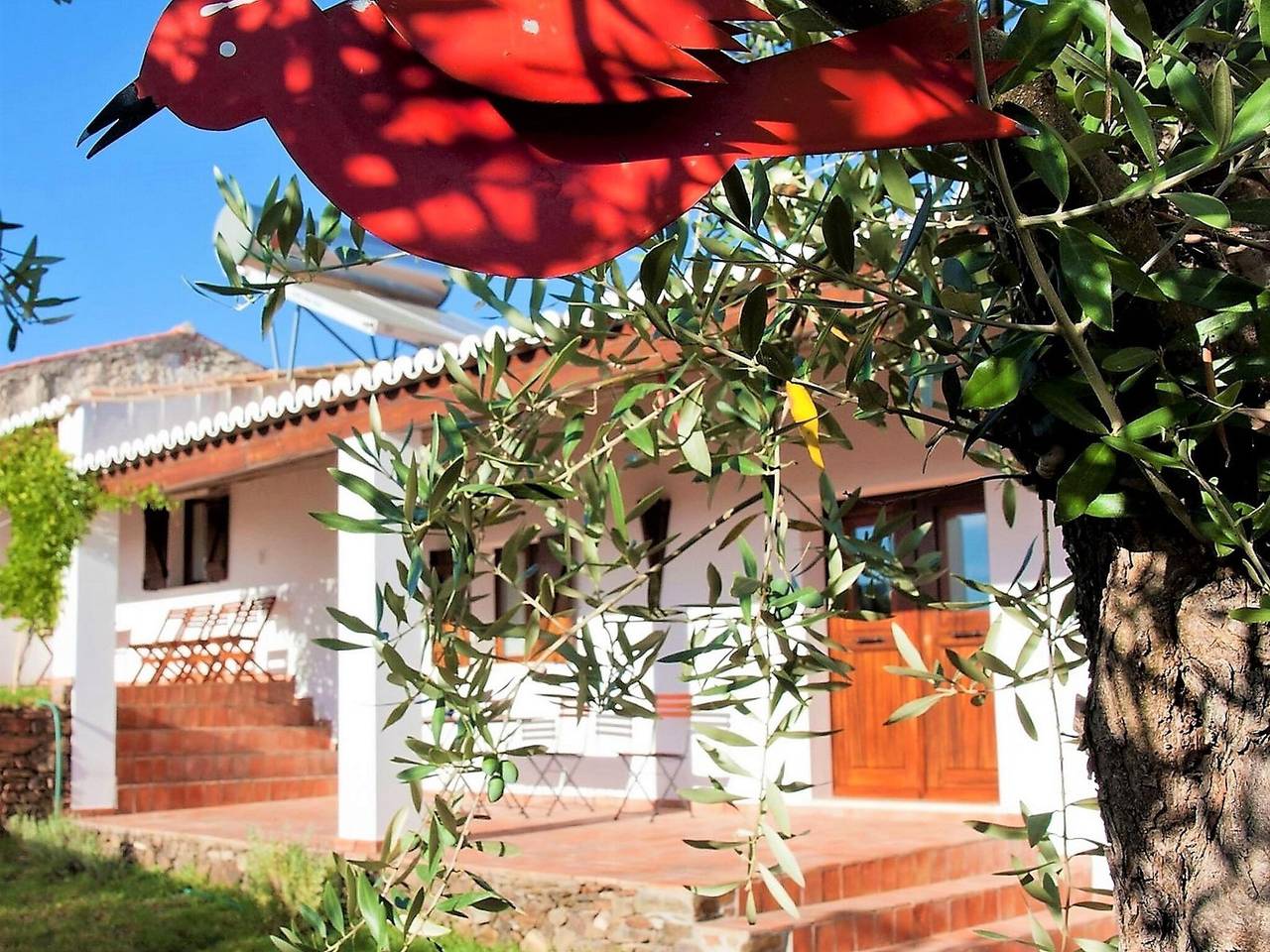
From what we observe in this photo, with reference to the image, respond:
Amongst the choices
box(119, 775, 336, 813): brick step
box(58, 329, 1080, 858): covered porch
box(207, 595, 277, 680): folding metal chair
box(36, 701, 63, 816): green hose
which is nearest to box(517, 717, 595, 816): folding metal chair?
box(58, 329, 1080, 858): covered porch

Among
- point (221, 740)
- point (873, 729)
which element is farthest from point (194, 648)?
point (873, 729)

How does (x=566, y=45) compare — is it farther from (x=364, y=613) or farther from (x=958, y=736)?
(x=958, y=736)

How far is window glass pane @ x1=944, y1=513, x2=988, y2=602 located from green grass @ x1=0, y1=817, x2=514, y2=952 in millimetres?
3581

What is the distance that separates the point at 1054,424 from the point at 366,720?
7.23 m

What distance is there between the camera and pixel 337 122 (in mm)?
1041

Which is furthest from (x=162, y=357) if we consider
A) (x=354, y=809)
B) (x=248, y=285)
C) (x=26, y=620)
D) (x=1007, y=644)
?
(x=248, y=285)

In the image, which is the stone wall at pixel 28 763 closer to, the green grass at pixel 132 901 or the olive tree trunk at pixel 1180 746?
the green grass at pixel 132 901

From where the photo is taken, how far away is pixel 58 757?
1052 cm

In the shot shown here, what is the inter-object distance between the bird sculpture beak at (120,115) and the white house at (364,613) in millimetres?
4213

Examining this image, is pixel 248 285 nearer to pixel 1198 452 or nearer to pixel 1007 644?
pixel 1198 452

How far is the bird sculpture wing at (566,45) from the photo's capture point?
3.18 ft

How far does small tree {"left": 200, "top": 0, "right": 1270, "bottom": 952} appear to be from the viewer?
43.9 inches

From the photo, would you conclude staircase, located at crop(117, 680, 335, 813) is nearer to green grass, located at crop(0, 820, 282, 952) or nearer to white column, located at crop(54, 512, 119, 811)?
white column, located at crop(54, 512, 119, 811)

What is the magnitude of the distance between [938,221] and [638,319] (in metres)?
0.47
